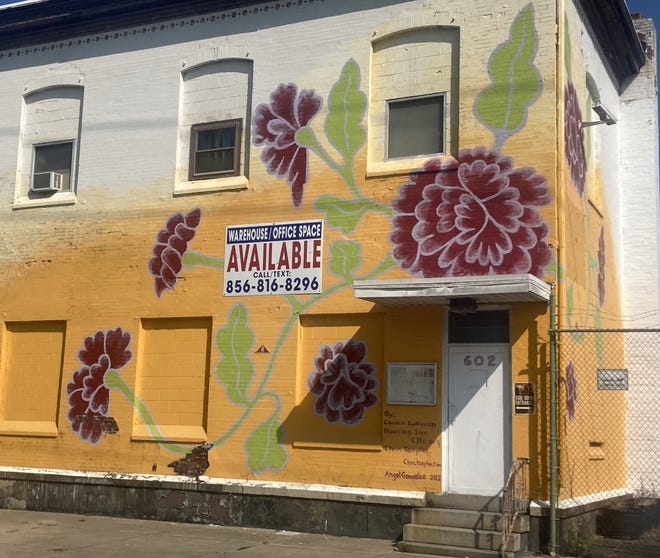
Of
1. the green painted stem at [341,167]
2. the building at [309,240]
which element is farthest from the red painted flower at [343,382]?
the green painted stem at [341,167]

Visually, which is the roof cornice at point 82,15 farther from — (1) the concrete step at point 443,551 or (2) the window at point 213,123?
(1) the concrete step at point 443,551

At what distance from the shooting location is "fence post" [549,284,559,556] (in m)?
10.8

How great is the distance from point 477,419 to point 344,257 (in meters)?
3.04

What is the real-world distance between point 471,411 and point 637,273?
18.3ft

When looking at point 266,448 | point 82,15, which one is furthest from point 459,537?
point 82,15

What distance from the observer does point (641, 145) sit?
52.8 ft

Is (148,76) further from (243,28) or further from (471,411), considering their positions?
(471,411)

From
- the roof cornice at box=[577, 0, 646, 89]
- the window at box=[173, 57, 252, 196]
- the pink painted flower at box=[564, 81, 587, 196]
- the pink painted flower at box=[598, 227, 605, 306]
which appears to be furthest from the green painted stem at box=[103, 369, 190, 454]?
the roof cornice at box=[577, 0, 646, 89]

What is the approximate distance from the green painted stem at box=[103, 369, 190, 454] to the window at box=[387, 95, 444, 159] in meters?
5.56

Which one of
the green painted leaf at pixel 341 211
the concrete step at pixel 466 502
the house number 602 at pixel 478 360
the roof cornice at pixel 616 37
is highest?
the roof cornice at pixel 616 37

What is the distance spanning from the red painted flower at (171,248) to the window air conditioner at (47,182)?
8.25 feet

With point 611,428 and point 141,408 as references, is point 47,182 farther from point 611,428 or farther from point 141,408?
point 611,428

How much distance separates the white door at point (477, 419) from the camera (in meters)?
11.7

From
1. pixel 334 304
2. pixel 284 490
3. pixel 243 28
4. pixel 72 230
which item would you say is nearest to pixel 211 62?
pixel 243 28
